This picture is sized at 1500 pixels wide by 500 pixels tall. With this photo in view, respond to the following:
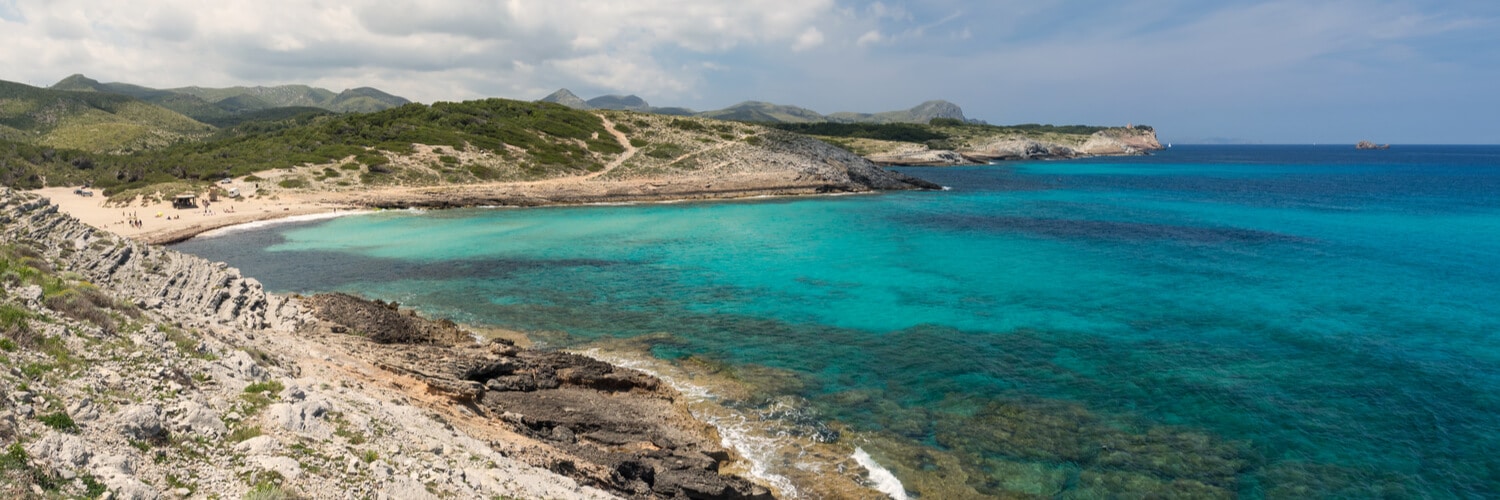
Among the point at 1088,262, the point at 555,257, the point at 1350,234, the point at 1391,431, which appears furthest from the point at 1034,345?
the point at 1350,234

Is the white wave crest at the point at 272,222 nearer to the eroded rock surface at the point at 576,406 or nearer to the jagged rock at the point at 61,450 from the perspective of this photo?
the eroded rock surface at the point at 576,406

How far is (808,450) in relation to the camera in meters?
15.5

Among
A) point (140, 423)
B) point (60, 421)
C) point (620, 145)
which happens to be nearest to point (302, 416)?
point (140, 423)

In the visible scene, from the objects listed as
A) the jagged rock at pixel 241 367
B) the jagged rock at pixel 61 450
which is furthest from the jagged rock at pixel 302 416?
the jagged rock at pixel 61 450

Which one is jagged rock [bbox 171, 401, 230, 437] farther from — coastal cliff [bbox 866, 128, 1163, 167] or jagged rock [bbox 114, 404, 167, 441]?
coastal cliff [bbox 866, 128, 1163, 167]

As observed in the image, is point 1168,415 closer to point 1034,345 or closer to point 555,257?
point 1034,345

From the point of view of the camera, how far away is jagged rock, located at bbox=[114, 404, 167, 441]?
8.73 metres

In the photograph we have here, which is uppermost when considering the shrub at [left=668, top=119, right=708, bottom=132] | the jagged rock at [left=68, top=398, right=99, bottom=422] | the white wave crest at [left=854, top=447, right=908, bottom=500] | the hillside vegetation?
the shrub at [left=668, top=119, right=708, bottom=132]

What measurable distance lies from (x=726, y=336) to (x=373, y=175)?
203 ft

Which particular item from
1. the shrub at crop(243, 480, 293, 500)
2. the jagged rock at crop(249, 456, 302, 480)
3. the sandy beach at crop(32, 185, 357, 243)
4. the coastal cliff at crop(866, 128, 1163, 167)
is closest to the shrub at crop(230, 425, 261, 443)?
the jagged rock at crop(249, 456, 302, 480)

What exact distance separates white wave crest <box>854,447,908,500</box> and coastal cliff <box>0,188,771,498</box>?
8.05 ft

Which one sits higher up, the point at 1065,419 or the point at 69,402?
the point at 69,402

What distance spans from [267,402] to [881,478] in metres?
10.9

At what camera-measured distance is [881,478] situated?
14242 mm
